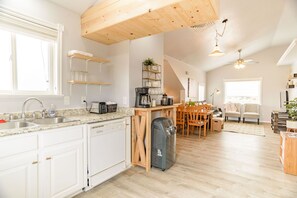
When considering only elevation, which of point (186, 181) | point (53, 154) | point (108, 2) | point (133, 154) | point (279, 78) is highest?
point (108, 2)

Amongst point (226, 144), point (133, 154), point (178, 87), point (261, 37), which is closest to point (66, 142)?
point (133, 154)

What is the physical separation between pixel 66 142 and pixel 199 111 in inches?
150

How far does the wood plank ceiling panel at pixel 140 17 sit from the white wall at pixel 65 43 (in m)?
0.15

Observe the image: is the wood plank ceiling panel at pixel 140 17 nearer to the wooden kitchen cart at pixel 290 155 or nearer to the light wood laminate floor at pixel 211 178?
the light wood laminate floor at pixel 211 178

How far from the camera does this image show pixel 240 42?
17.7ft

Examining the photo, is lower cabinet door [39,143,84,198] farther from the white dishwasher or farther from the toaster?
the toaster

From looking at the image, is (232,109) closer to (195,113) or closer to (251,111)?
(251,111)

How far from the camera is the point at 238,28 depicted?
14.3 feet

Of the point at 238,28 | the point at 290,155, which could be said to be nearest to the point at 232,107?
the point at 238,28

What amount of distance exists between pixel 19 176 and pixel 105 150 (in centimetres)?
98

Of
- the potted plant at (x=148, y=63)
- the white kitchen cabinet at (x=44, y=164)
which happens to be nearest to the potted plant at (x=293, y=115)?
the potted plant at (x=148, y=63)

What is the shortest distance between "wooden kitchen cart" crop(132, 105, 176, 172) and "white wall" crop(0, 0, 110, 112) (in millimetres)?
804

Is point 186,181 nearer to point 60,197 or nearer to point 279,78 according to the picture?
point 60,197

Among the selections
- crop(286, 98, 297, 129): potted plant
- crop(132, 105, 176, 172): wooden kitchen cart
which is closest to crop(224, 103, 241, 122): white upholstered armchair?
crop(286, 98, 297, 129): potted plant
